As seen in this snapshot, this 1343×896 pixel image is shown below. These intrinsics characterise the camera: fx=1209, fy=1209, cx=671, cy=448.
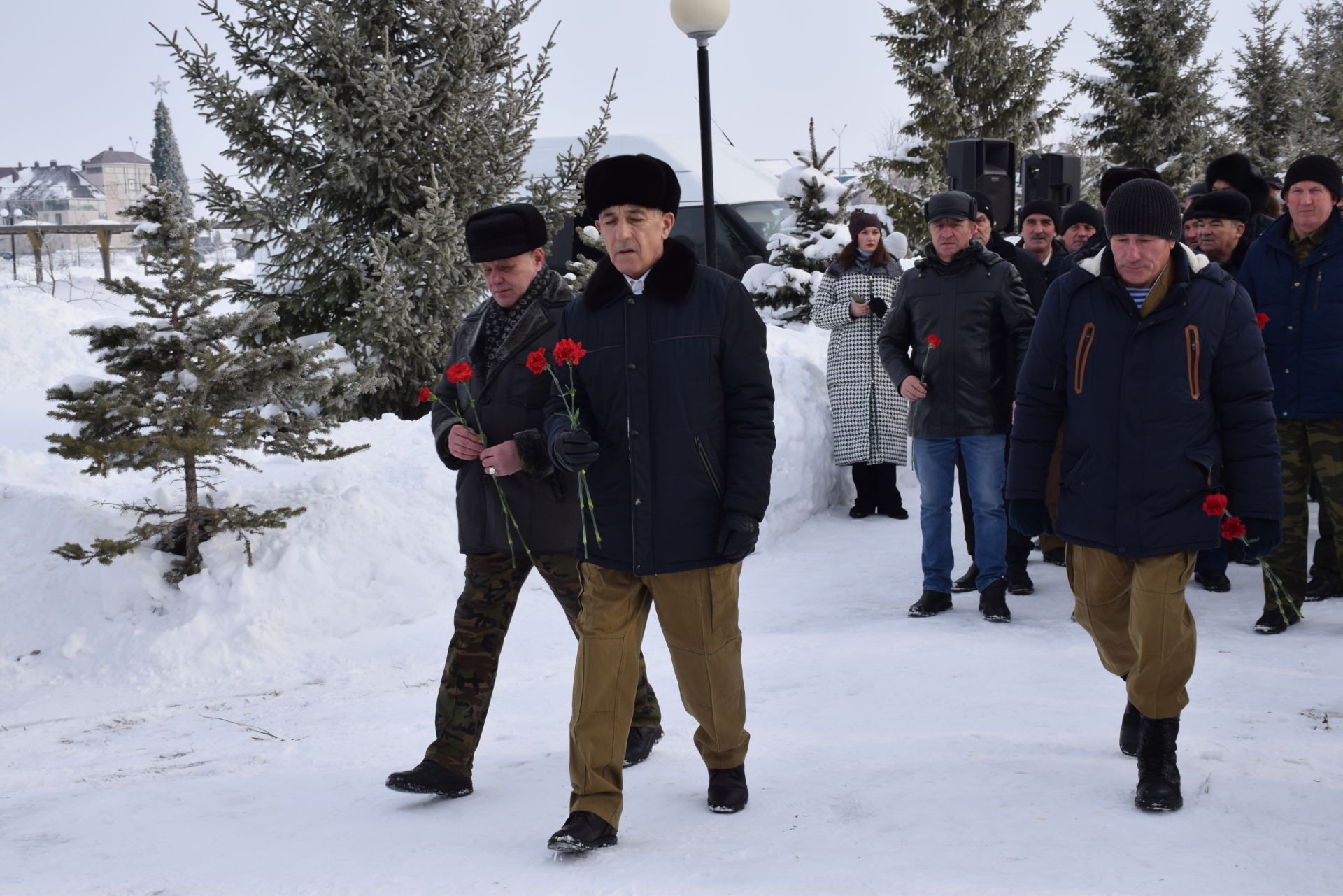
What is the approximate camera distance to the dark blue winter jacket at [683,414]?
3566 mm

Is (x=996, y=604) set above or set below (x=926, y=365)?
below

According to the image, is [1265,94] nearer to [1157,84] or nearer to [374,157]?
[1157,84]

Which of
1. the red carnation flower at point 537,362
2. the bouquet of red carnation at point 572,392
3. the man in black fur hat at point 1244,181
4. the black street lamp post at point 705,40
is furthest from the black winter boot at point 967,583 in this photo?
the red carnation flower at point 537,362

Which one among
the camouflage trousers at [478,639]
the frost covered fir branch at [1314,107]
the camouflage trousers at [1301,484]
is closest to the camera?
the camouflage trousers at [478,639]

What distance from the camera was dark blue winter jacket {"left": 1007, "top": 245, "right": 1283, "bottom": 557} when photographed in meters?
3.67

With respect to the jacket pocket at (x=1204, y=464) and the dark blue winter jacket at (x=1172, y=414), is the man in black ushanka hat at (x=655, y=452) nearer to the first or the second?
the dark blue winter jacket at (x=1172, y=414)

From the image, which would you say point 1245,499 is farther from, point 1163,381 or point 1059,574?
point 1059,574

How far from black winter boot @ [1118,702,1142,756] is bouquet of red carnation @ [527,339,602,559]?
195 cm

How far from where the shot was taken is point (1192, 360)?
12.1 feet

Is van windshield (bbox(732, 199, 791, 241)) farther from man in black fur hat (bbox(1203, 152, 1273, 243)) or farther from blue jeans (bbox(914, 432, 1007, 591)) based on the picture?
blue jeans (bbox(914, 432, 1007, 591))

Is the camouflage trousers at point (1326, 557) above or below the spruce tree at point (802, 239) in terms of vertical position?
below

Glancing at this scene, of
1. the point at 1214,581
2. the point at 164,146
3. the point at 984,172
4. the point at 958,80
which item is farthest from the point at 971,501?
the point at 164,146

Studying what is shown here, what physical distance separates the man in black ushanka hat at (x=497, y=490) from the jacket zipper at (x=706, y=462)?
2.23ft

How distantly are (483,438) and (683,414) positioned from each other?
3.05 ft
